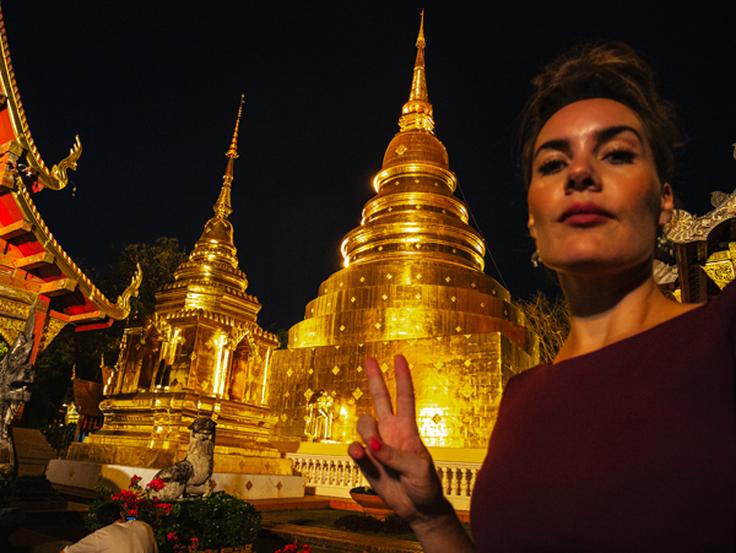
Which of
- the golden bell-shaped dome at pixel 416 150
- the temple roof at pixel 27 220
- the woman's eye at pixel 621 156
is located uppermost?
the golden bell-shaped dome at pixel 416 150

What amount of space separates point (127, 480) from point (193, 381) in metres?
2.26

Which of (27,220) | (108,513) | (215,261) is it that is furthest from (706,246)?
(215,261)

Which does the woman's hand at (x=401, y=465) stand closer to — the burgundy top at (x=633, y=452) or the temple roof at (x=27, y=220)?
the burgundy top at (x=633, y=452)

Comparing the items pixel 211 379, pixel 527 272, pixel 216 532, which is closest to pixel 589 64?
pixel 216 532

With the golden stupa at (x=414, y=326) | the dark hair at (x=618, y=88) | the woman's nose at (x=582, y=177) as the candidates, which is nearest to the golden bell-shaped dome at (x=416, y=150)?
the golden stupa at (x=414, y=326)

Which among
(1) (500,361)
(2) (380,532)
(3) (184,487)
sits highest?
(1) (500,361)

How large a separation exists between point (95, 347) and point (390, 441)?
2186 cm

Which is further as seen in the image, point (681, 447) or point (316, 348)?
point (316, 348)

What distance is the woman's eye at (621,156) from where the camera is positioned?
104 centimetres

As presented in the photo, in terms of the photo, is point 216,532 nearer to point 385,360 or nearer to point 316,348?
point 385,360

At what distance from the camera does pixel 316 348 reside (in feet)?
44.4

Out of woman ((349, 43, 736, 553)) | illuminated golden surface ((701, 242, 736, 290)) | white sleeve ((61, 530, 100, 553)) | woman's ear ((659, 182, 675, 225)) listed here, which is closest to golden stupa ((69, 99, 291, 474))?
white sleeve ((61, 530, 100, 553))

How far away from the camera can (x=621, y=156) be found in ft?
3.41

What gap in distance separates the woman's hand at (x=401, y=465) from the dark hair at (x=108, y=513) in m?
3.89
